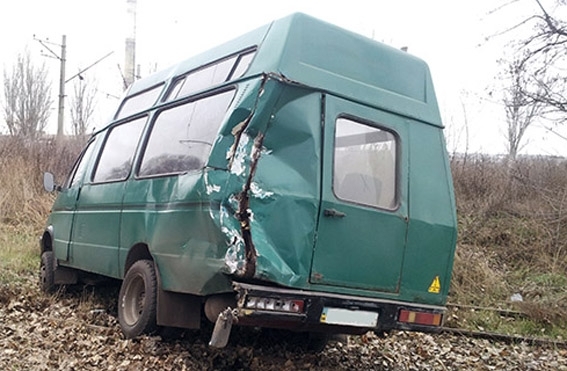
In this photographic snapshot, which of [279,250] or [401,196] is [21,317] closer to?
[279,250]

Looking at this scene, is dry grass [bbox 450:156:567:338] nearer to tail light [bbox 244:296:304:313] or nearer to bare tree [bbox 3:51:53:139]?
tail light [bbox 244:296:304:313]

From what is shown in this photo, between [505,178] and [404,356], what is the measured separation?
8.83m

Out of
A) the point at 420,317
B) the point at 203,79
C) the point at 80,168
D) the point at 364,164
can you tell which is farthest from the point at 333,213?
the point at 80,168

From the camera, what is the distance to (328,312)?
3.82 metres

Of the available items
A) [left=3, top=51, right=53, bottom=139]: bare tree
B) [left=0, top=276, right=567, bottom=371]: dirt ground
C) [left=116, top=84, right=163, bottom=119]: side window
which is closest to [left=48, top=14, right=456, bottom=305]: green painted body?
[left=0, top=276, right=567, bottom=371]: dirt ground

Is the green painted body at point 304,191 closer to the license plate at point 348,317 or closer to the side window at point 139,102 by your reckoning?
the license plate at point 348,317

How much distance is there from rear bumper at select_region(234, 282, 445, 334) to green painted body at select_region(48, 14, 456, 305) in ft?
0.37

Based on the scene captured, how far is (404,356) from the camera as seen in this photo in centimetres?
595

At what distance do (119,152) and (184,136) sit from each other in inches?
61.2

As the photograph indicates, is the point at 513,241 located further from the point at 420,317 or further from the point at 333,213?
the point at 333,213

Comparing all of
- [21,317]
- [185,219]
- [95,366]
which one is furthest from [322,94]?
[21,317]

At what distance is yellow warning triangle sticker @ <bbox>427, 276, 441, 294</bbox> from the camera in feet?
14.8

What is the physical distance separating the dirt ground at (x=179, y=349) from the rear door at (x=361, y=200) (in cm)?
118

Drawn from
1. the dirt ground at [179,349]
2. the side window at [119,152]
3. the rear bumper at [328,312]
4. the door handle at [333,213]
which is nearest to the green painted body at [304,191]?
the door handle at [333,213]
